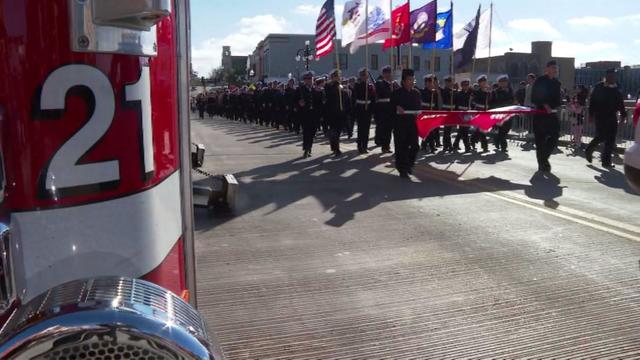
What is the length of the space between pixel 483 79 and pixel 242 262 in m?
11.8

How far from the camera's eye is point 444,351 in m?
3.44

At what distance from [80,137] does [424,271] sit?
3.91 metres

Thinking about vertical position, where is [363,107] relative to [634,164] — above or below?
above

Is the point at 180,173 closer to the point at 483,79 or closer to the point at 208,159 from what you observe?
the point at 208,159

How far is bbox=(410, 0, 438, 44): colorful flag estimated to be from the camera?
16594 mm

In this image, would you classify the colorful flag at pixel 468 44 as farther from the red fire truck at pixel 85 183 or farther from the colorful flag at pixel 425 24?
the red fire truck at pixel 85 183

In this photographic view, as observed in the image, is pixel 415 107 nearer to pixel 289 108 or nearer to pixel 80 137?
pixel 80 137

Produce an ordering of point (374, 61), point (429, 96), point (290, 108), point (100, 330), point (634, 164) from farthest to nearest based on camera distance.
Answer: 1. point (374, 61)
2. point (290, 108)
3. point (429, 96)
4. point (634, 164)
5. point (100, 330)

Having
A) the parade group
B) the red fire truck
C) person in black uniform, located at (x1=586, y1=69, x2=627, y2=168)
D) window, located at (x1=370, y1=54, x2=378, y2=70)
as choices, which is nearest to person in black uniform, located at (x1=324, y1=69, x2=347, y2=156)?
the parade group

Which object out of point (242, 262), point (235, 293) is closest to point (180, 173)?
point (235, 293)

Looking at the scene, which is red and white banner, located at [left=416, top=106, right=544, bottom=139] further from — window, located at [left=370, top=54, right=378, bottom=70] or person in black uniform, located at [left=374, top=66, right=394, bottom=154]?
window, located at [left=370, top=54, right=378, bottom=70]

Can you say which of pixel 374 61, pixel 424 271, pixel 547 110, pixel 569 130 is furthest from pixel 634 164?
pixel 374 61

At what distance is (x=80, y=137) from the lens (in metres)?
1.34

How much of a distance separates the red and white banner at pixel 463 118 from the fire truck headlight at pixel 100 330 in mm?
10121
